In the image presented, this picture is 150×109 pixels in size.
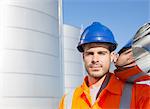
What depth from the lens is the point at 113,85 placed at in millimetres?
2488

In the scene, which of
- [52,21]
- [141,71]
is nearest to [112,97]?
[141,71]

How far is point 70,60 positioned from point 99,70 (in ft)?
96.9

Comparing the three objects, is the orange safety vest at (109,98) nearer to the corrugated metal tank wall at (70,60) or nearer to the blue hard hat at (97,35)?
the blue hard hat at (97,35)

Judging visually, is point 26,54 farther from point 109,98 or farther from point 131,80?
point 131,80

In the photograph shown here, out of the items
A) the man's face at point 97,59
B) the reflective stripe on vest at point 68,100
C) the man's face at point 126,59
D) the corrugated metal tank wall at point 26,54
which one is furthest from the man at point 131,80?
the corrugated metal tank wall at point 26,54

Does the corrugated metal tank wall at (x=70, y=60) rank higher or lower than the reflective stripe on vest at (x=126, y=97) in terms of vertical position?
higher

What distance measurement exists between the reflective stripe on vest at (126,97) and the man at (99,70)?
5 centimetres

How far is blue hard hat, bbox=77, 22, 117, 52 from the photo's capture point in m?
2.47

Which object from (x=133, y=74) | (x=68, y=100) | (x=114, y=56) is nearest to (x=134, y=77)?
(x=133, y=74)

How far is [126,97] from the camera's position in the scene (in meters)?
2.35

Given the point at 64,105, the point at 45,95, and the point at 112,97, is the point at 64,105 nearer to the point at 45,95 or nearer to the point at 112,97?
the point at 112,97

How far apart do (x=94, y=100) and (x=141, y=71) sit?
0.57 metres

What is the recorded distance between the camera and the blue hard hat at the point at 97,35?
97.4 inches

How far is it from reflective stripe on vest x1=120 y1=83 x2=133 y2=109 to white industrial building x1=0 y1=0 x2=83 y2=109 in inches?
332
